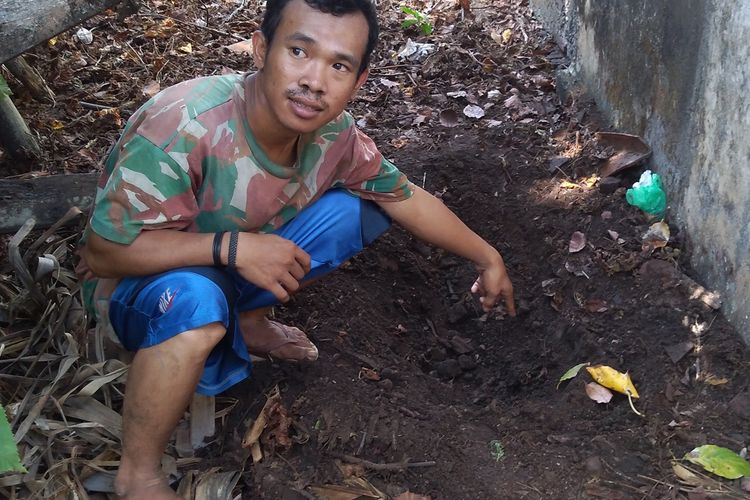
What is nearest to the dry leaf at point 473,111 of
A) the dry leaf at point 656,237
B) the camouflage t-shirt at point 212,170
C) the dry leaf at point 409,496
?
the dry leaf at point 656,237

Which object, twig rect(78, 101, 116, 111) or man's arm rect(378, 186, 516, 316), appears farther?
twig rect(78, 101, 116, 111)

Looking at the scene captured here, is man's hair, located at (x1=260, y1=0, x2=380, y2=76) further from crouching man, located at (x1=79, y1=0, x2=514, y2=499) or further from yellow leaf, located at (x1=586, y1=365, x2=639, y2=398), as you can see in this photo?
yellow leaf, located at (x1=586, y1=365, x2=639, y2=398)

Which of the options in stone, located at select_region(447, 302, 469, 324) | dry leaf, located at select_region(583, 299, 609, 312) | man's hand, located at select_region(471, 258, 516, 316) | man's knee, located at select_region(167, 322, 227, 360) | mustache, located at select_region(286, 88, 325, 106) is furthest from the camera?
stone, located at select_region(447, 302, 469, 324)

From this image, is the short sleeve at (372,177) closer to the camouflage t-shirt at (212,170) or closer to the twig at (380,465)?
the camouflage t-shirt at (212,170)

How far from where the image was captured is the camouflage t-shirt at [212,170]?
2.04 metres

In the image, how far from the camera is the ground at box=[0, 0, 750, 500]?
232cm

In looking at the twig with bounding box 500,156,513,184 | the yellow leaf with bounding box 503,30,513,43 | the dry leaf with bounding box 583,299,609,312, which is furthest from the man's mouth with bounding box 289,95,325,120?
the yellow leaf with bounding box 503,30,513,43

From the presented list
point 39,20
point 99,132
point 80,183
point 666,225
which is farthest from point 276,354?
point 99,132

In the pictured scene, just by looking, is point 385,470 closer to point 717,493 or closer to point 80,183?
point 717,493

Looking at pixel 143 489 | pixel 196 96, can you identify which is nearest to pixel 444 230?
pixel 196 96

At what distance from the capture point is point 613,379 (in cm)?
257

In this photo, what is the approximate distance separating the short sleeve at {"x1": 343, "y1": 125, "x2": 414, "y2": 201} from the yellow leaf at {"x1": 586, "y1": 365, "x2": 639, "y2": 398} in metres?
0.86

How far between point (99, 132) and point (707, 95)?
112 inches

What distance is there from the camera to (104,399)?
2.52 m
